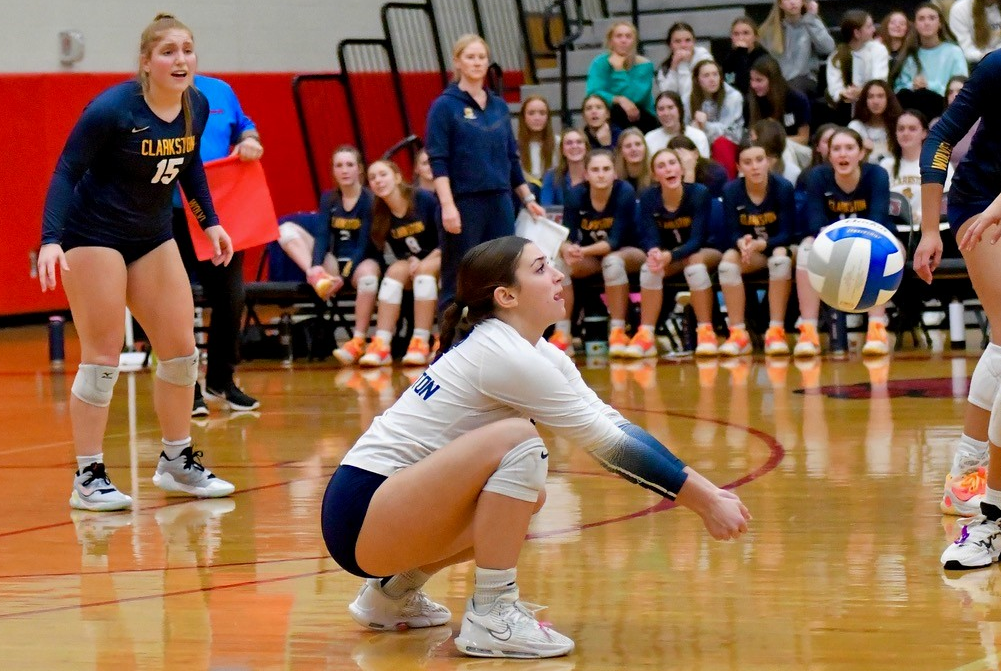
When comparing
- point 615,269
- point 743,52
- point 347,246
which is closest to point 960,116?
point 615,269

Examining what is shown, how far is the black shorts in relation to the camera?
5.07 meters

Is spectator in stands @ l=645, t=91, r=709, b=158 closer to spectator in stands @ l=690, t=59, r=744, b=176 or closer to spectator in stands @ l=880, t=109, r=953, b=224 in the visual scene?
spectator in stands @ l=690, t=59, r=744, b=176

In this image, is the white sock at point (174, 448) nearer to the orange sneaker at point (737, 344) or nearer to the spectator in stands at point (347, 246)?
the spectator in stands at point (347, 246)

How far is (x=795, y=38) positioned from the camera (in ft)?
41.5

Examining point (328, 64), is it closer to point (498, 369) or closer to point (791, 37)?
point (791, 37)

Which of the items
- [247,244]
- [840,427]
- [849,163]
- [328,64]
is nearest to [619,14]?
[328,64]

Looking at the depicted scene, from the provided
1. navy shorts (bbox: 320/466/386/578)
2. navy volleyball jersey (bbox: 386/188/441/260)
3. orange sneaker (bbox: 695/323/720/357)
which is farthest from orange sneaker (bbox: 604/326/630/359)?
navy shorts (bbox: 320/466/386/578)

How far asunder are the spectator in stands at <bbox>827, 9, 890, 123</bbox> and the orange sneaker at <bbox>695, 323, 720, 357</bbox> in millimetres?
2947

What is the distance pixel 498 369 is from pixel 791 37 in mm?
10051

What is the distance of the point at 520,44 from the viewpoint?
53.9 feet

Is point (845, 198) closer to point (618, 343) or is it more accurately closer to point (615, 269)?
point (615, 269)

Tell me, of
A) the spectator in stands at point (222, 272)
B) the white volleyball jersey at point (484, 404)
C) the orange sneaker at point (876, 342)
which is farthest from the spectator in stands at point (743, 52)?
the white volleyball jersey at point (484, 404)

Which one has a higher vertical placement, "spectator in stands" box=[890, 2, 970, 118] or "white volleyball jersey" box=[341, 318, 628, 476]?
"spectator in stands" box=[890, 2, 970, 118]

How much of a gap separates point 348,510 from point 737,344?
685cm
